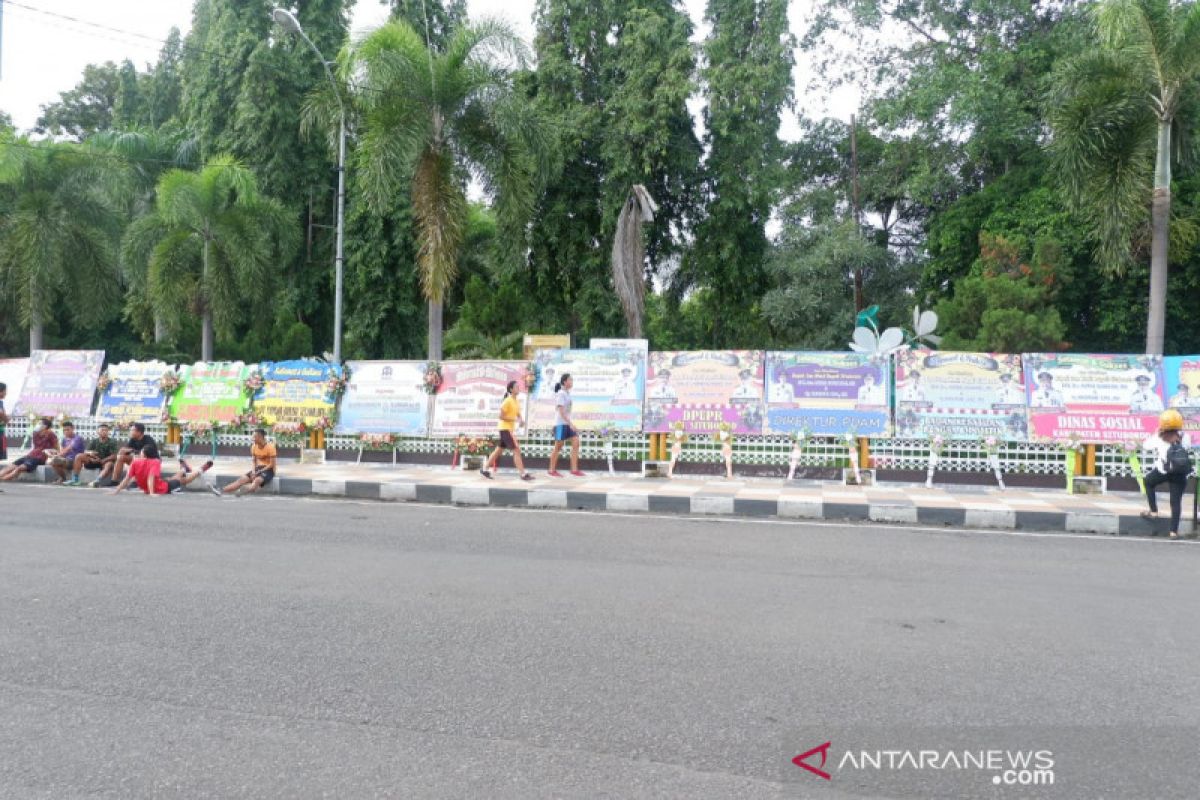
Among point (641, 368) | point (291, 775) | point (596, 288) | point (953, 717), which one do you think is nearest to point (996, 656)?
point (953, 717)

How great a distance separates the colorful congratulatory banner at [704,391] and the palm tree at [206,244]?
Answer: 15752 millimetres

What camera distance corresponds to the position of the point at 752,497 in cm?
1191

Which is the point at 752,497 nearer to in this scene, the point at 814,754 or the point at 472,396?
the point at 472,396

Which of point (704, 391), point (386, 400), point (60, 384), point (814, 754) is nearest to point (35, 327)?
point (60, 384)

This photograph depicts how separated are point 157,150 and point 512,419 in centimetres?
2377

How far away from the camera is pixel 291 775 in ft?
11.2

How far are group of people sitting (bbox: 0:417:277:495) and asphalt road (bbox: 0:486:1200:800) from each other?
466 centimetres

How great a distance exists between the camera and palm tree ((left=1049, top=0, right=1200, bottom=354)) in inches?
658

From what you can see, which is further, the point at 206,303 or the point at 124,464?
the point at 206,303

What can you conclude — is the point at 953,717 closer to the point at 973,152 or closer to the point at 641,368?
the point at 641,368

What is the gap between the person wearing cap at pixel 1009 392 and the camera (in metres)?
13.3

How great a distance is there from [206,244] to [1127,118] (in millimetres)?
22794

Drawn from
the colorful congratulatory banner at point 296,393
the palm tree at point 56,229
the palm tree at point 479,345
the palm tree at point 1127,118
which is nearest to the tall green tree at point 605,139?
the palm tree at point 479,345

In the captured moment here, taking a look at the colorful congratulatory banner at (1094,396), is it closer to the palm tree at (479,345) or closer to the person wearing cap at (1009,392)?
the person wearing cap at (1009,392)
